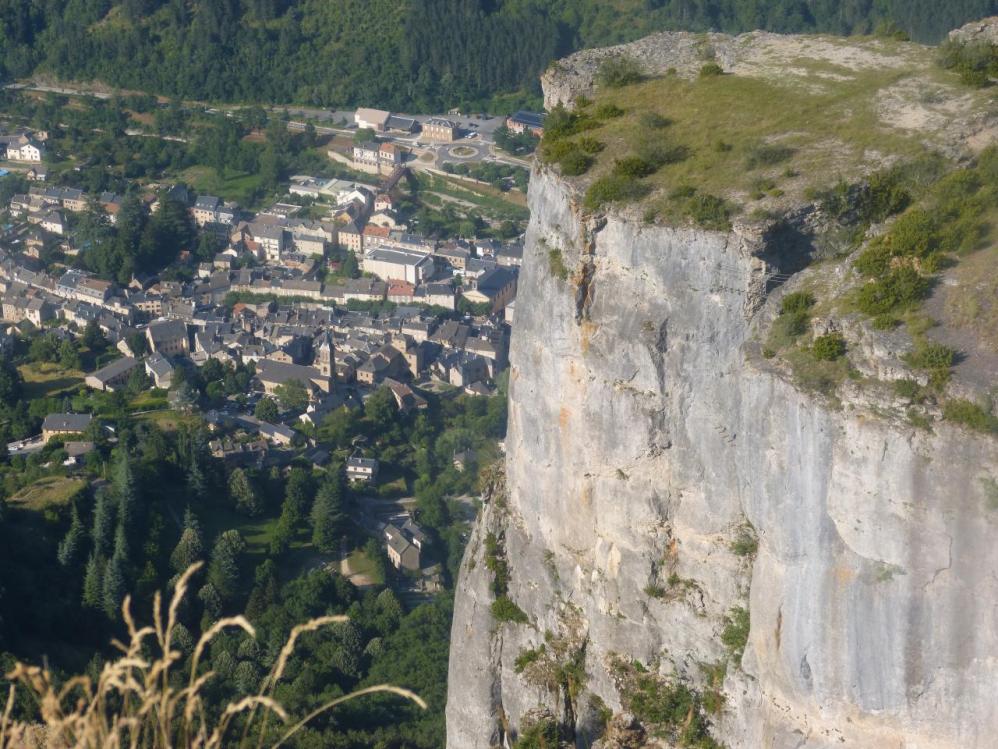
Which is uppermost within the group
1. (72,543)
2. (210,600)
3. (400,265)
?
(400,265)

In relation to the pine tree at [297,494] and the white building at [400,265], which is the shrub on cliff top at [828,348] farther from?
the white building at [400,265]

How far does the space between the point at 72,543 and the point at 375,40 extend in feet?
163

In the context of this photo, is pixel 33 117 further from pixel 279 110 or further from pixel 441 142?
pixel 441 142

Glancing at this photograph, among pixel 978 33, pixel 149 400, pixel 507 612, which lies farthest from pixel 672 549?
pixel 149 400

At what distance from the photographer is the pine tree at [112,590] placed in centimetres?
3362

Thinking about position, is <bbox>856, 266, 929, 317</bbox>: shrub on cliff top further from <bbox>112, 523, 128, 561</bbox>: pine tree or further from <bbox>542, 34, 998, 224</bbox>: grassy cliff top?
<bbox>112, 523, 128, 561</bbox>: pine tree

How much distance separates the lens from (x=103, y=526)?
A: 116ft

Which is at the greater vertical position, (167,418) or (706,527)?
(706,527)

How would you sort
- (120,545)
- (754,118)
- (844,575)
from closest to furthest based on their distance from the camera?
1. (844,575)
2. (754,118)
3. (120,545)

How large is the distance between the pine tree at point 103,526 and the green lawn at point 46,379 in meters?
12.0

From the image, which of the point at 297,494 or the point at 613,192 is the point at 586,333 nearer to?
the point at 613,192

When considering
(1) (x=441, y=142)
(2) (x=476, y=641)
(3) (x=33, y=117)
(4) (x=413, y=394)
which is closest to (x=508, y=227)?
(1) (x=441, y=142)

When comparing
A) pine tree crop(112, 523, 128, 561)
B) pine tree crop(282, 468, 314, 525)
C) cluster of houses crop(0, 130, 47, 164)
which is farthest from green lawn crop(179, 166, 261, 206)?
pine tree crop(112, 523, 128, 561)

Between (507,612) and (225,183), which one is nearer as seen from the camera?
(507,612)
